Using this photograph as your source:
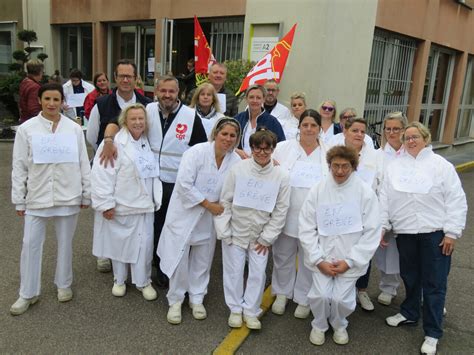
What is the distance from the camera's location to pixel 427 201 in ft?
11.2

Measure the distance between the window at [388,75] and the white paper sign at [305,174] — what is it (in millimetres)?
6502

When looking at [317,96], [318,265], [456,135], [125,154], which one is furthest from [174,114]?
[456,135]

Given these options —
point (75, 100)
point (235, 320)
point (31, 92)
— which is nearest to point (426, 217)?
point (235, 320)

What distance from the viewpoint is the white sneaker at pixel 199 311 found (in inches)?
146

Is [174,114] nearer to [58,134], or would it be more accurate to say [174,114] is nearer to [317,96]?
[58,134]

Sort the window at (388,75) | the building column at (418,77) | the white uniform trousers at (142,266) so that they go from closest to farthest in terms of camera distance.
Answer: the white uniform trousers at (142,266) → the window at (388,75) → the building column at (418,77)

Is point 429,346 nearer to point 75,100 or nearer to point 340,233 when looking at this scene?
point 340,233

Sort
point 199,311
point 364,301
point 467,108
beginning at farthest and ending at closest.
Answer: point 467,108 < point 364,301 < point 199,311

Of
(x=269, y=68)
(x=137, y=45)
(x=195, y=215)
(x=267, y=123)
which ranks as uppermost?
(x=137, y=45)

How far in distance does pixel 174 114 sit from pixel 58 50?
1155cm

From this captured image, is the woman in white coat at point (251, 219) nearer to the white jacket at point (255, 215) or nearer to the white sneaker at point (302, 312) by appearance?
the white jacket at point (255, 215)

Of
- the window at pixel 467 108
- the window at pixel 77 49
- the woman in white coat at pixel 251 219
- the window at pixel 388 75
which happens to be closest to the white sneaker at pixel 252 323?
the woman in white coat at pixel 251 219

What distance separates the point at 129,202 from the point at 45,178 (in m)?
0.72

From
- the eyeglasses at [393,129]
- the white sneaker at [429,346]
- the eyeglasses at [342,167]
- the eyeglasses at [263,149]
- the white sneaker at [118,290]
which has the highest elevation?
the eyeglasses at [393,129]
